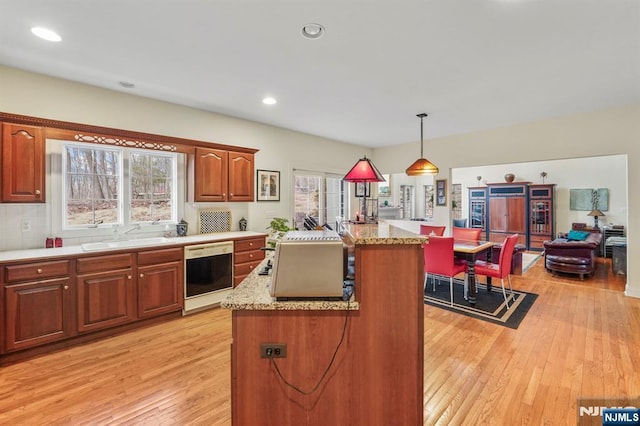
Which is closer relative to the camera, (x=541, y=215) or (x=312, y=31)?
(x=312, y=31)

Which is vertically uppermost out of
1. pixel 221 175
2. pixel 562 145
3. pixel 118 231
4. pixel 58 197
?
pixel 562 145

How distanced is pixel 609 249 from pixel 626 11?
731cm

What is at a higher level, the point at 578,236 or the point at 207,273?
the point at 578,236

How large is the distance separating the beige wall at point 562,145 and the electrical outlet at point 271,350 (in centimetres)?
480

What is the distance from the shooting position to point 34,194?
2.70 metres

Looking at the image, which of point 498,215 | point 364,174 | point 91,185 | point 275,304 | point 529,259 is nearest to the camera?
point 275,304

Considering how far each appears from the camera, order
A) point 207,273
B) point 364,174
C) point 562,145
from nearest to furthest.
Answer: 1. point 364,174
2. point 207,273
3. point 562,145

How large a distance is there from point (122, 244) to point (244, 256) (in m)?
1.41

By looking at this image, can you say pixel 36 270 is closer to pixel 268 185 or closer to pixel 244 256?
pixel 244 256

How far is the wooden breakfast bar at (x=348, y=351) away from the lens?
57.7 inches

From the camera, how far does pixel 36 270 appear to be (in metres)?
2.50

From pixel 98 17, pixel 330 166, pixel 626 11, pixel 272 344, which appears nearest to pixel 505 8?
pixel 626 11

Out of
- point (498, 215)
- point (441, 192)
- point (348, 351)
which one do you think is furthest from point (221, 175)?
point (498, 215)

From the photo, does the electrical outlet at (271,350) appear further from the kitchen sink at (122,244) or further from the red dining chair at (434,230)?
the red dining chair at (434,230)
